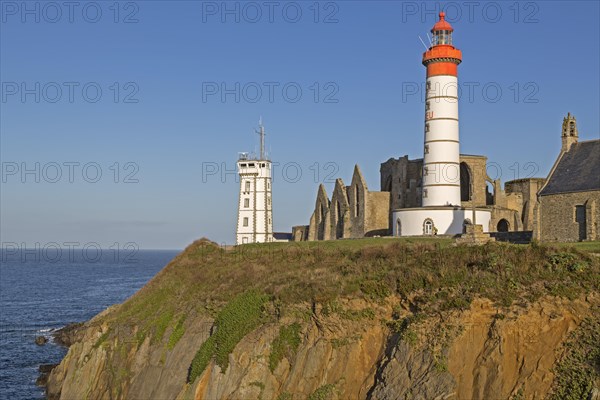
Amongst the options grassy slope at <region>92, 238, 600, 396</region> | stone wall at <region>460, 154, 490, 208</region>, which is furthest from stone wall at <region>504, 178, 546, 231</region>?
grassy slope at <region>92, 238, 600, 396</region>

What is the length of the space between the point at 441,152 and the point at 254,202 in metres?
22.2

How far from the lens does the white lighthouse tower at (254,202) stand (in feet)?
209

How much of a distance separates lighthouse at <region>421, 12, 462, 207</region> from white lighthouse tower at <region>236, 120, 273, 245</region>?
20.3 meters

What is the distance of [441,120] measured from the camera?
153ft

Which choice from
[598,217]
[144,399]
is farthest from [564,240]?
[144,399]

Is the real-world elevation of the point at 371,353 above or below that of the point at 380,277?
below

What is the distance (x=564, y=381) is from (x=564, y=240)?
21804mm

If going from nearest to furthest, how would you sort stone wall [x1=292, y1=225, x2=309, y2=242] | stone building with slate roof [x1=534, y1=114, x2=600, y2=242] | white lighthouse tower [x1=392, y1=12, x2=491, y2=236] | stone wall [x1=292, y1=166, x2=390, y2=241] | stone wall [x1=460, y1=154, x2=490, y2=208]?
stone building with slate roof [x1=534, y1=114, x2=600, y2=242], white lighthouse tower [x1=392, y1=12, x2=491, y2=236], stone wall [x1=460, y1=154, x2=490, y2=208], stone wall [x1=292, y1=166, x2=390, y2=241], stone wall [x1=292, y1=225, x2=309, y2=242]

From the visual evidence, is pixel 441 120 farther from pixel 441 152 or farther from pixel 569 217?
pixel 569 217

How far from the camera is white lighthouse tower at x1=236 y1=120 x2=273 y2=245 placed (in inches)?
2502

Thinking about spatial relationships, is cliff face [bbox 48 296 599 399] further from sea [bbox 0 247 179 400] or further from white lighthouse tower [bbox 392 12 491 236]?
white lighthouse tower [bbox 392 12 491 236]

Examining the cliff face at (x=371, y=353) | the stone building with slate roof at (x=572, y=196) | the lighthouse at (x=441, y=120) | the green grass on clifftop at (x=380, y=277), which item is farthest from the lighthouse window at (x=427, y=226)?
the cliff face at (x=371, y=353)

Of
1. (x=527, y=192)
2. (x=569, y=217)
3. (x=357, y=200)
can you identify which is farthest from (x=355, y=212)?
(x=569, y=217)

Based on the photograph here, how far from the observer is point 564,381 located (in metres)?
19.7
